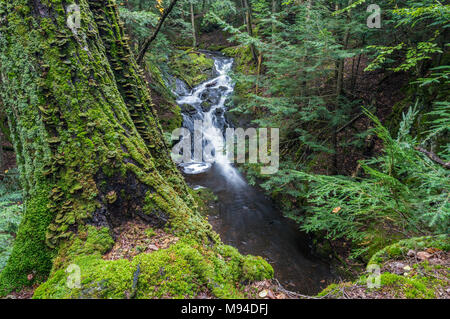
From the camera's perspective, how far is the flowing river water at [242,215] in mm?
6250

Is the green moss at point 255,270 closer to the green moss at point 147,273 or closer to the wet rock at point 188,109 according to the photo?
the green moss at point 147,273

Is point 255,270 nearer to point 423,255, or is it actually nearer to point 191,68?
point 423,255

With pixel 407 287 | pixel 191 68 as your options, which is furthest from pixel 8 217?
pixel 191 68

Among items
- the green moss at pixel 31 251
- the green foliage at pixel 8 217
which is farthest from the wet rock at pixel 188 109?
the green moss at pixel 31 251

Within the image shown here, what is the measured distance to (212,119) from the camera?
14.6 meters

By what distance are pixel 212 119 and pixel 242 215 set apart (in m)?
7.73

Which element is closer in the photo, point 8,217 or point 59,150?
point 59,150

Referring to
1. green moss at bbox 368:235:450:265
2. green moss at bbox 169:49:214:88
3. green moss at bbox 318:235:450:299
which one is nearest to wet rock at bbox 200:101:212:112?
green moss at bbox 169:49:214:88

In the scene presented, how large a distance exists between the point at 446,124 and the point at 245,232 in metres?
6.49

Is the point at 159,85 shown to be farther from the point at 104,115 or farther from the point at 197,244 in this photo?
the point at 197,244

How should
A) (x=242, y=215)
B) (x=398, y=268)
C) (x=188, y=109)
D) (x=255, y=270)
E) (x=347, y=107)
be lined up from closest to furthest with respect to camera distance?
(x=255, y=270), (x=398, y=268), (x=347, y=107), (x=242, y=215), (x=188, y=109)

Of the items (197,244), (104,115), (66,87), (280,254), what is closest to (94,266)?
(197,244)

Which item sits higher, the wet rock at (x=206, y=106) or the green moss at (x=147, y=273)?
the wet rock at (x=206, y=106)

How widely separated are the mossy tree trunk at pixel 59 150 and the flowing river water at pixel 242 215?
16.3 ft
